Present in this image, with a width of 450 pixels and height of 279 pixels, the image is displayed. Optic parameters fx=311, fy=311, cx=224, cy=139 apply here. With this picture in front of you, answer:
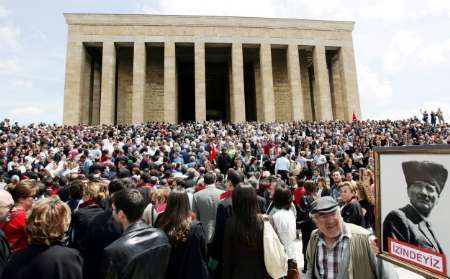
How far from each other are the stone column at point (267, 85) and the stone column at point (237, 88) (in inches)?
80.9

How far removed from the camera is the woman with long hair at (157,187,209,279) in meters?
2.72

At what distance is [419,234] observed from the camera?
157 cm

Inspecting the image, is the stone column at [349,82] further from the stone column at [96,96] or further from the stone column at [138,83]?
the stone column at [96,96]

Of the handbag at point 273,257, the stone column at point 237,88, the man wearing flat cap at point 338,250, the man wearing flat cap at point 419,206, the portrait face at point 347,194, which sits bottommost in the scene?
the handbag at point 273,257

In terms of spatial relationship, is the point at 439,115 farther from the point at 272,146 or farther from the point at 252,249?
the point at 252,249

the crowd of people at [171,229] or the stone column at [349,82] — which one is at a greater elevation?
the stone column at [349,82]

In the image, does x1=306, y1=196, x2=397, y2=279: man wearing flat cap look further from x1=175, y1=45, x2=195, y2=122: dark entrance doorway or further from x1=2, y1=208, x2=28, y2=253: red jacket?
x1=175, y1=45, x2=195, y2=122: dark entrance doorway

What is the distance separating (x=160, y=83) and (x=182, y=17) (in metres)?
6.83

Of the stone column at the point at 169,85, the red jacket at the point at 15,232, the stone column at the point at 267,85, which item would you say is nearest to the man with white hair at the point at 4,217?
the red jacket at the point at 15,232

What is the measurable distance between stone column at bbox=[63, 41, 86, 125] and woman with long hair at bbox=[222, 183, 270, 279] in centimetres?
2767

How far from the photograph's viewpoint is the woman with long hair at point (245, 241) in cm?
293

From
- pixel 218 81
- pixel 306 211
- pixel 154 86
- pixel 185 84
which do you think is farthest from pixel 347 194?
pixel 185 84

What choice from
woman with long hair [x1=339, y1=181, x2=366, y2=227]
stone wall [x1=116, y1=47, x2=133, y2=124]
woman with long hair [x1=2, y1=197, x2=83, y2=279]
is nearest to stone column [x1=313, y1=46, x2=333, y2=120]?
stone wall [x1=116, y1=47, x2=133, y2=124]

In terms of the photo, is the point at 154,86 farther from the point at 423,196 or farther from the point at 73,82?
the point at 423,196
